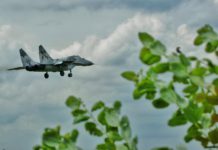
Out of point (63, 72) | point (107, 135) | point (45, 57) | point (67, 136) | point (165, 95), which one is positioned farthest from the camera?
point (45, 57)

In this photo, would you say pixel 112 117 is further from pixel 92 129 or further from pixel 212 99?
pixel 212 99

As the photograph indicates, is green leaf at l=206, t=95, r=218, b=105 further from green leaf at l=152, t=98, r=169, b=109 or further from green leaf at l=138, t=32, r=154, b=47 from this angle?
green leaf at l=138, t=32, r=154, b=47

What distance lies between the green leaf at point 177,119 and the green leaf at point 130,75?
0.92ft

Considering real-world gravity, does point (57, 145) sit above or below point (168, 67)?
below

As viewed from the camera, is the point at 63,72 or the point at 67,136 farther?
the point at 63,72

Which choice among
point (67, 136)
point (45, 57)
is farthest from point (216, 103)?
point (45, 57)

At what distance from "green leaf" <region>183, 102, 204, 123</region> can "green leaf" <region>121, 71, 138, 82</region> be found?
13.0 inches

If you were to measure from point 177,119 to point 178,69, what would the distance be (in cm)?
45

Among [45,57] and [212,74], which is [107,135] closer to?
[212,74]

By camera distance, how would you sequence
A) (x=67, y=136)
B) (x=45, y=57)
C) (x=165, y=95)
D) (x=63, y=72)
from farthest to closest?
(x=45, y=57) → (x=63, y=72) → (x=67, y=136) → (x=165, y=95)

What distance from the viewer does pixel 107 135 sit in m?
3.01

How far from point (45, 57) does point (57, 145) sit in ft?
383

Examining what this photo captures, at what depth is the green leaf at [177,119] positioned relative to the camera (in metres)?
A: 2.91

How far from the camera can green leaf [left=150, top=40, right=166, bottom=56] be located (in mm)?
2600
